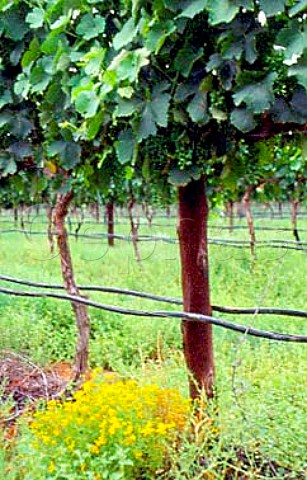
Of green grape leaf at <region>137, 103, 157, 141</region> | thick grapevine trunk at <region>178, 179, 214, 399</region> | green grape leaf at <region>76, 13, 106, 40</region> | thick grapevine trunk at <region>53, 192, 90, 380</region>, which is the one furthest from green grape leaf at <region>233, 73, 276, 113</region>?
thick grapevine trunk at <region>53, 192, 90, 380</region>

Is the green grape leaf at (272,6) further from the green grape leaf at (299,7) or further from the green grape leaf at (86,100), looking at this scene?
the green grape leaf at (86,100)

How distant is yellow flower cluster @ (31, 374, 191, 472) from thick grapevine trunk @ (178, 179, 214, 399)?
15cm

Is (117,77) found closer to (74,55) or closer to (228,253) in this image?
(74,55)

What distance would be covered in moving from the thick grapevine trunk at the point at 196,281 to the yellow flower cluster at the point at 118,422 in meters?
0.15

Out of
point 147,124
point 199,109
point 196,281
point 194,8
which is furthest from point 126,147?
point 196,281

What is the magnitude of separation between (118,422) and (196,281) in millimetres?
604

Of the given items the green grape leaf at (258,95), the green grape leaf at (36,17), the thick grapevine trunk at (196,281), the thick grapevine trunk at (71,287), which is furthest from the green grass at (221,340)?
the green grape leaf at (36,17)

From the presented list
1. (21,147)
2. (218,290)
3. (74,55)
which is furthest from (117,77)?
(218,290)

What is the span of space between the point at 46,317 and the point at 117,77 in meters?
3.86

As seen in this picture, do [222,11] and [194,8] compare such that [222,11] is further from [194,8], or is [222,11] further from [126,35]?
[126,35]

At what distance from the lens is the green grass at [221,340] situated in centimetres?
213

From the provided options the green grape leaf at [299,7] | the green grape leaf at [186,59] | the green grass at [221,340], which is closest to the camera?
the green grape leaf at [299,7]

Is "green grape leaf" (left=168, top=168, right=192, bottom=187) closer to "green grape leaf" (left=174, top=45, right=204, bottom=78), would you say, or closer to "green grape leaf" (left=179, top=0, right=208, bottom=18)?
"green grape leaf" (left=174, top=45, right=204, bottom=78)

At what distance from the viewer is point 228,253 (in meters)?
8.79
